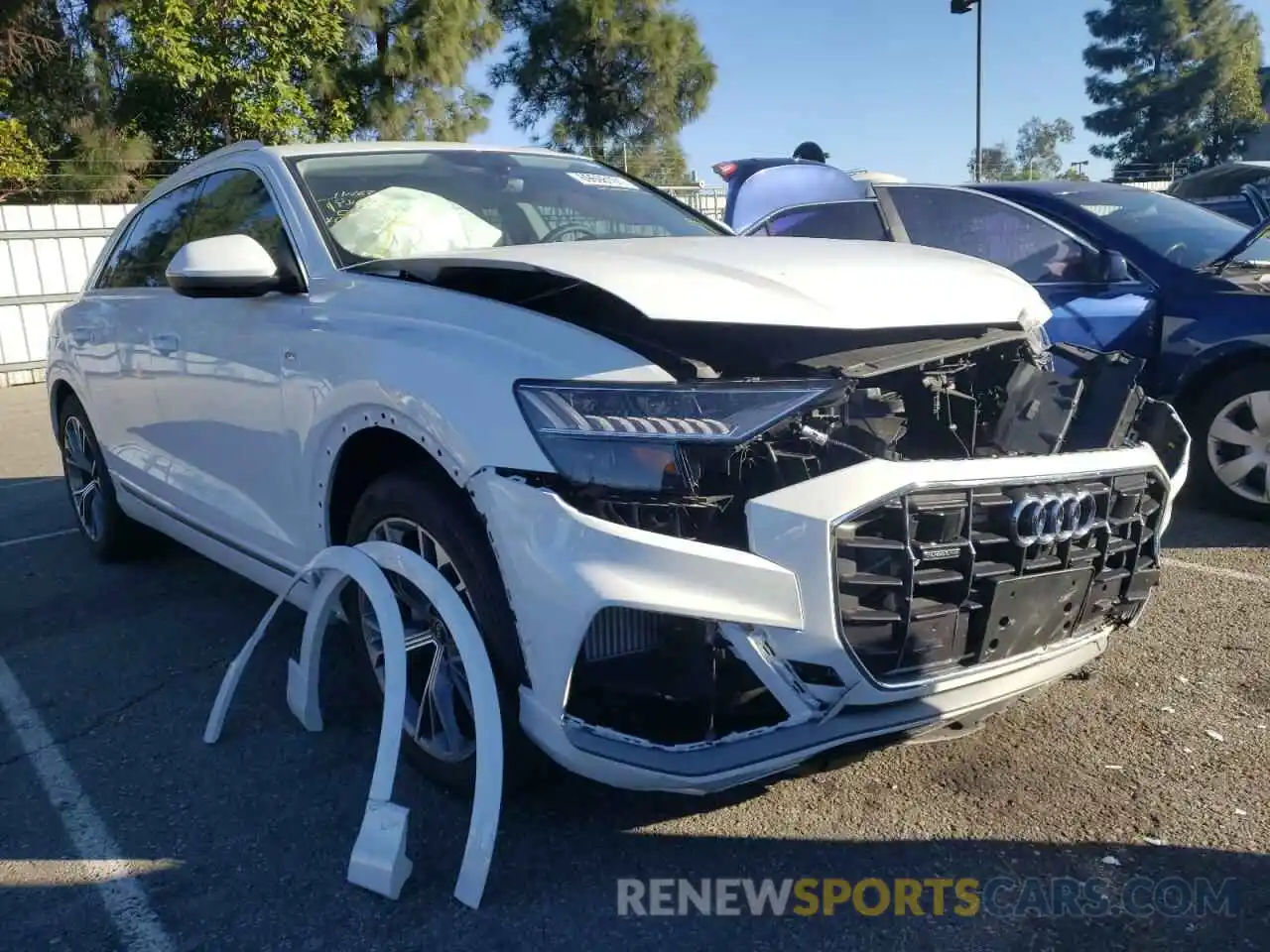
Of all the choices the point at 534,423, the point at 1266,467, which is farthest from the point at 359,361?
the point at 1266,467

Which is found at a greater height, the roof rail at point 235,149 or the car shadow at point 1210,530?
the roof rail at point 235,149

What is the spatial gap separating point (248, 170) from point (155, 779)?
2.02m

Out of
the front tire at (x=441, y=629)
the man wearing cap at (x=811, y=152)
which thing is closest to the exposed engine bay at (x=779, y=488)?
the front tire at (x=441, y=629)

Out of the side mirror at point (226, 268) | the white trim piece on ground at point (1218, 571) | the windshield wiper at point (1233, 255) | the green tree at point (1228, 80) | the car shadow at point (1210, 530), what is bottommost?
the white trim piece on ground at point (1218, 571)

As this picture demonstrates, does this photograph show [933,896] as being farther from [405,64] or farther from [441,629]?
[405,64]

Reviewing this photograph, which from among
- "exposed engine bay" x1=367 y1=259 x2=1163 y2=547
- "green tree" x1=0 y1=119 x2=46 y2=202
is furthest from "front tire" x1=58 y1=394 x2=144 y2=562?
"green tree" x1=0 y1=119 x2=46 y2=202

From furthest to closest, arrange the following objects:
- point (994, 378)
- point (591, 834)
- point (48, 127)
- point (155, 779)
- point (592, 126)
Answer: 1. point (592, 126)
2. point (48, 127)
3. point (155, 779)
4. point (994, 378)
5. point (591, 834)

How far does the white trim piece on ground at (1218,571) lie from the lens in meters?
4.36

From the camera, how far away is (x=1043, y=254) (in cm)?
568

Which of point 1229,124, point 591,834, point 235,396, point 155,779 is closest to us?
point 591,834

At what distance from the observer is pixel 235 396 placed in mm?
3471

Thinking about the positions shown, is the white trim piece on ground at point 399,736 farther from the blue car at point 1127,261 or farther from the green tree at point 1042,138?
the green tree at point 1042,138

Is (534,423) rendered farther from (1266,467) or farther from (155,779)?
(1266,467)

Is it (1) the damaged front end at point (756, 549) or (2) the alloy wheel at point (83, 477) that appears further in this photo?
(2) the alloy wheel at point (83, 477)
